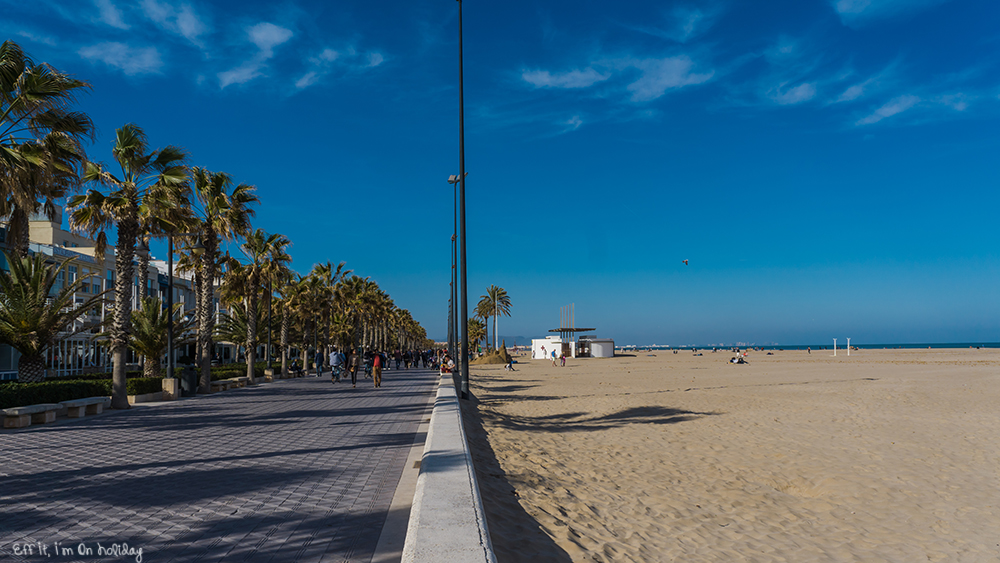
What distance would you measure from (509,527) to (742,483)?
5081mm

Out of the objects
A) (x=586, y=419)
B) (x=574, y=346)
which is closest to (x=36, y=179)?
(x=586, y=419)

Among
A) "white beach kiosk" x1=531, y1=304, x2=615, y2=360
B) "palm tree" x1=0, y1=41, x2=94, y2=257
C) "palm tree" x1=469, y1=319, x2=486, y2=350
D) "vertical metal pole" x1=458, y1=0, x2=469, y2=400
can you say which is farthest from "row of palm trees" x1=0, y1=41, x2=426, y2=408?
"palm tree" x1=469, y1=319, x2=486, y2=350

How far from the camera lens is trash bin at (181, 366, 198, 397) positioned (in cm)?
2141

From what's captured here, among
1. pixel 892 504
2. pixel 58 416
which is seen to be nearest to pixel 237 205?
pixel 58 416

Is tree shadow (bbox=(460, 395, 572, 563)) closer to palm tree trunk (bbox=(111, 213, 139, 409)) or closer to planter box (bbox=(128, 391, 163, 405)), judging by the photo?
palm tree trunk (bbox=(111, 213, 139, 409))

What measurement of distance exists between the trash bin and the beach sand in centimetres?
1084

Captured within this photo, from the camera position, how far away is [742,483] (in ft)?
31.1

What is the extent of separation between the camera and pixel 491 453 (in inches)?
413

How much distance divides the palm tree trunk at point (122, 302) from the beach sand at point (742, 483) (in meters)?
9.39

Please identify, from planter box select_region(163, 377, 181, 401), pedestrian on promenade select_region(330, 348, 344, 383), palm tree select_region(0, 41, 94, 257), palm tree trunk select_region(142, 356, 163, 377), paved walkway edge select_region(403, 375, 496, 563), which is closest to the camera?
paved walkway edge select_region(403, 375, 496, 563)

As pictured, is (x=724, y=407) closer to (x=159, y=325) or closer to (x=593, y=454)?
(x=593, y=454)

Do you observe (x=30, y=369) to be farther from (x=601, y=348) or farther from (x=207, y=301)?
(x=601, y=348)

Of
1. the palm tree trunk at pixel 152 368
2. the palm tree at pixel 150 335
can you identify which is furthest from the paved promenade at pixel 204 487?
the palm tree at pixel 150 335

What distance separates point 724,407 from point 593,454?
31.9ft
